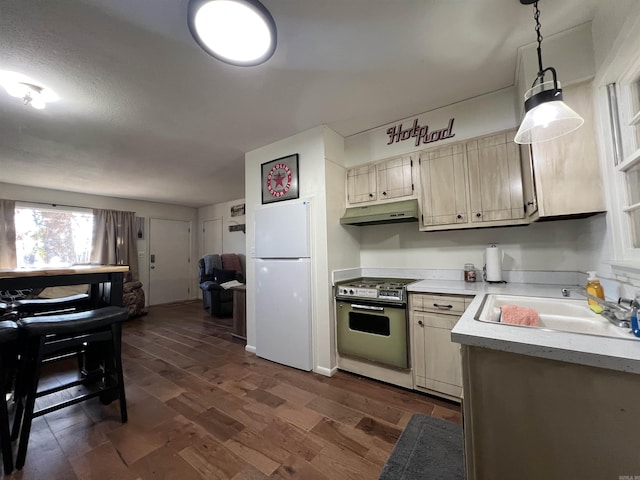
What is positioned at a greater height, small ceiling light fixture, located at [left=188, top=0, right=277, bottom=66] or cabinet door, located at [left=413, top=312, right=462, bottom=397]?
small ceiling light fixture, located at [left=188, top=0, right=277, bottom=66]

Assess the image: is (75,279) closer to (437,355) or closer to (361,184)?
(361,184)

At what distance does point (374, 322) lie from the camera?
2305 millimetres

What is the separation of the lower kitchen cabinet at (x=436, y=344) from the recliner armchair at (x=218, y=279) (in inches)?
150

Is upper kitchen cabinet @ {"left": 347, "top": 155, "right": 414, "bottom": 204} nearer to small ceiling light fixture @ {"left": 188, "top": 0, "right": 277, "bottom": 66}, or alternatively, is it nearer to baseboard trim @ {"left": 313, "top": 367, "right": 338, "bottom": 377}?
small ceiling light fixture @ {"left": 188, "top": 0, "right": 277, "bottom": 66}

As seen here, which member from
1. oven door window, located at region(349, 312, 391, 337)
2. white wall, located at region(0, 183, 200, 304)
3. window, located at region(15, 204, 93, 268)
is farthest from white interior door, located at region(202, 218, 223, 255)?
oven door window, located at region(349, 312, 391, 337)

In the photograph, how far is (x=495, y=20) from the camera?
1.48 m

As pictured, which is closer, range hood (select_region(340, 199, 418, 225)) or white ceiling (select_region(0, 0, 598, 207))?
white ceiling (select_region(0, 0, 598, 207))

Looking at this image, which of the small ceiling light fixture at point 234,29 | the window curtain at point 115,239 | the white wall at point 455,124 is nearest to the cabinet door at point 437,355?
the white wall at point 455,124

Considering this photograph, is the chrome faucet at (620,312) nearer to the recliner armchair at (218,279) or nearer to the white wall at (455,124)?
the white wall at (455,124)

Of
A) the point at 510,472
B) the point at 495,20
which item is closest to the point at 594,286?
the point at 510,472

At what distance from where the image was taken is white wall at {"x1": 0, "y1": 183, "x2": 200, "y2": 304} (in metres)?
4.44

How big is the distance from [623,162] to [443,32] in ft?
3.90

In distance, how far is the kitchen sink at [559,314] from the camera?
1.15 m

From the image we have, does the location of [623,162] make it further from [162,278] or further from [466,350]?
[162,278]
